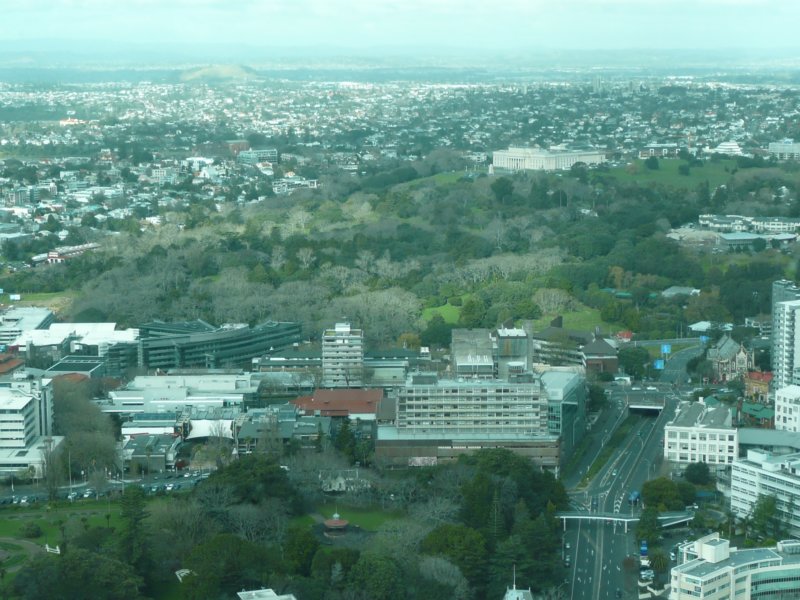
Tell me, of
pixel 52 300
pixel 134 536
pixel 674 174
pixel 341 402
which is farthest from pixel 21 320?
pixel 674 174

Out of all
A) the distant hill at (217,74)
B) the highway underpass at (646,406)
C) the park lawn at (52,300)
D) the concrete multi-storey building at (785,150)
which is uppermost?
the concrete multi-storey building at (785,150)

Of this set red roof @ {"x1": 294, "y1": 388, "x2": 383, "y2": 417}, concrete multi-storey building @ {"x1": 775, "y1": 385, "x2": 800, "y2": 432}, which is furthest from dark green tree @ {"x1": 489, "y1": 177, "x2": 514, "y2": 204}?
concrete multi-storey building @ {"x1": 775, "y1": 385, "x2": 800, "y2": 432}

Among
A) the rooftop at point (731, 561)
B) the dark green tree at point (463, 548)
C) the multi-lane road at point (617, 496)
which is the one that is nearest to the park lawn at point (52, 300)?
the multi-lane road at point (617, 496)

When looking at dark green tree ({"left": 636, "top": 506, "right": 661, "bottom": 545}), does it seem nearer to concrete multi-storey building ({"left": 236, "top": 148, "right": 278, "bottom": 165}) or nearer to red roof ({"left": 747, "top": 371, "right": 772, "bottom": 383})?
red roof ({"left": 747, "top": 371, "right": 772, "bottom": 383})

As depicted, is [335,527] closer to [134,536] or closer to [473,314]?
[134,536]

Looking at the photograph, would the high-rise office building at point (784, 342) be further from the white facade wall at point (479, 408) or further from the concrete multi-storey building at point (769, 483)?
the concrete multi-storey building at point (769, 483)

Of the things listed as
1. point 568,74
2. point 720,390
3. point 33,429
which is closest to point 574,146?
point 720,390

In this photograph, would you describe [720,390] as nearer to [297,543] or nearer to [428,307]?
[428,307]
